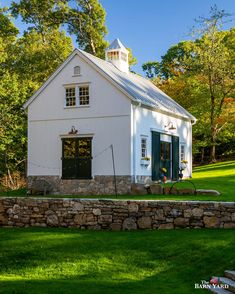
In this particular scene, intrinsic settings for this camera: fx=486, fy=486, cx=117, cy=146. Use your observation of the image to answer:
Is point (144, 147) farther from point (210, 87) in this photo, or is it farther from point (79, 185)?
point (210, 87)

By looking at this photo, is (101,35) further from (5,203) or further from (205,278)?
(205,278)

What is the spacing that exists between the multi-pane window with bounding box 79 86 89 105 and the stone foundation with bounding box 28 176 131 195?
3699 millimetres

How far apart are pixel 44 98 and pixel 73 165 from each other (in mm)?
3771

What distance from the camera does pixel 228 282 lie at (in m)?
9.72

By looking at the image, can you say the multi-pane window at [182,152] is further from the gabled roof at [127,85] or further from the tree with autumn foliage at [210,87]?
the tree with autumn foliage at [210,87]

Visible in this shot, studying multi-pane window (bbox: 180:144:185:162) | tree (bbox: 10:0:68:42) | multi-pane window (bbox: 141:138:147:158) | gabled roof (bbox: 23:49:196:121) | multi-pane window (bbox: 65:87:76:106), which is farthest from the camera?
tree (bbox: 10:0:68:42)

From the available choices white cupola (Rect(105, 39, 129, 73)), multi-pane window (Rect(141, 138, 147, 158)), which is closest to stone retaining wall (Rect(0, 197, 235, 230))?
multi-pane window (Rect(141, 138, 147, 158))

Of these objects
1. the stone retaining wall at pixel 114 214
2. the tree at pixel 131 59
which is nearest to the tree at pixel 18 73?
the tree at pixel 131 59

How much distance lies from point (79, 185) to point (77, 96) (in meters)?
4.28

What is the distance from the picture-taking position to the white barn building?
869 inches

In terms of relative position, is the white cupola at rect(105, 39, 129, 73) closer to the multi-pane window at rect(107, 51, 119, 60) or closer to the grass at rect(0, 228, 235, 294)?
the multi-pane window at rect(107, 51, 119, 60)

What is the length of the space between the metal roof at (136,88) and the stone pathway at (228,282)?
12601 mm

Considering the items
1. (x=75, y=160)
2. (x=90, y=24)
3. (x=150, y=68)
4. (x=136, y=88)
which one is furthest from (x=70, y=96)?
(x=150, y=68)

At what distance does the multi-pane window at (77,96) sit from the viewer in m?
23.4
